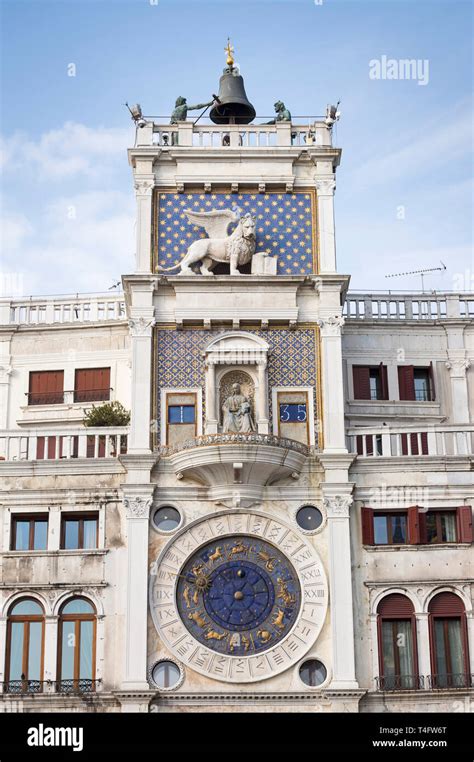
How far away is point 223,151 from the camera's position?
41531 mm

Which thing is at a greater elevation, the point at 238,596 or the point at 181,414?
the point at 181,414

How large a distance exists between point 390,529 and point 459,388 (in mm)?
6839

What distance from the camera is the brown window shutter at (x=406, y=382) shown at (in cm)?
4353

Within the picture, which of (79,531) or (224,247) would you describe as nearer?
(79,531)

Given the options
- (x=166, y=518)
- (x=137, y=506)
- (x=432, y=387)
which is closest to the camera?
(x=137, y=506)

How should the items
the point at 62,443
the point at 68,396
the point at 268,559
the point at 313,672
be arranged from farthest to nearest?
the point at 68,396 < the point at 62,443 < the point at 268,559 < the point at 313,672

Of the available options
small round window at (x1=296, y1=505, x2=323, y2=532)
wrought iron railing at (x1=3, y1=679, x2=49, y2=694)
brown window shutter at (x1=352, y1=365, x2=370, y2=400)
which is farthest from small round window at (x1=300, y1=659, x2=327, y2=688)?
brown window shutter at (x1=352, y1=365, x2=370, y2=400)

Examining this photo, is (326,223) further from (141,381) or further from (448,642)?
(448,642)

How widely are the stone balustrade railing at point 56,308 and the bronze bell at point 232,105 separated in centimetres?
611

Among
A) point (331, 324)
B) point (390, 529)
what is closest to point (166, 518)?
point (390, 529)

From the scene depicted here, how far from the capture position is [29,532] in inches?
1515

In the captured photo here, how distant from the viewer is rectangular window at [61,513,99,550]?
1506 inches
